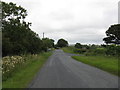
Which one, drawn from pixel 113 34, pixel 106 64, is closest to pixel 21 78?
pixel 106 64

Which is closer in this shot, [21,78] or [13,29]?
[21,78]

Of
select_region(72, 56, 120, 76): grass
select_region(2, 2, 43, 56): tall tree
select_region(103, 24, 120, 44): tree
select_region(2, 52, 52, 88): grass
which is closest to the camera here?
select_region(2, 52, 52, 88): grass

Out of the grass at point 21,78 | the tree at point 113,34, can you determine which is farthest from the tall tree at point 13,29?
the tree at point 113,34

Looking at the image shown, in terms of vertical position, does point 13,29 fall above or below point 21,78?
above

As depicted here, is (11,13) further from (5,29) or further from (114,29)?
(114,29)

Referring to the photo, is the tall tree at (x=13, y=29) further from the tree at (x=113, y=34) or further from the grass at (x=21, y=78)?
the tree at (x=113, y=34)

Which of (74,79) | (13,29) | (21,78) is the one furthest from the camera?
(13,29)

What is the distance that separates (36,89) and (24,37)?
18545mm

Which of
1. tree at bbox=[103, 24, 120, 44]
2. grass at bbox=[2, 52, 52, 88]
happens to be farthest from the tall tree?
tree at bbox=[103, 24, 120, 44]

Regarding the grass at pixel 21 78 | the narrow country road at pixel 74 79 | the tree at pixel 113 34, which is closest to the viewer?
the narrow country road at pixel 74 79

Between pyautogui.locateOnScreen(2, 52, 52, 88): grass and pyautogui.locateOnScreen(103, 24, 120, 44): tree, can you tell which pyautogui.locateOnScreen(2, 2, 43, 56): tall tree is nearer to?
pyautogui.locateOnScreen(2, 52, 52, 88): grass

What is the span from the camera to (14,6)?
2434 centimetres

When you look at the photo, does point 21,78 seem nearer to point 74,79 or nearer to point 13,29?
point 74,79

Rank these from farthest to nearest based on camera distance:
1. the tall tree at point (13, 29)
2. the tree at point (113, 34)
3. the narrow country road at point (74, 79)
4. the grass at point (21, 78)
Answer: the tree at point (113, 34) < the tall tree at point (13, 29) < the grass at point (21, 78) < the narrow country road at point (74, 79)
